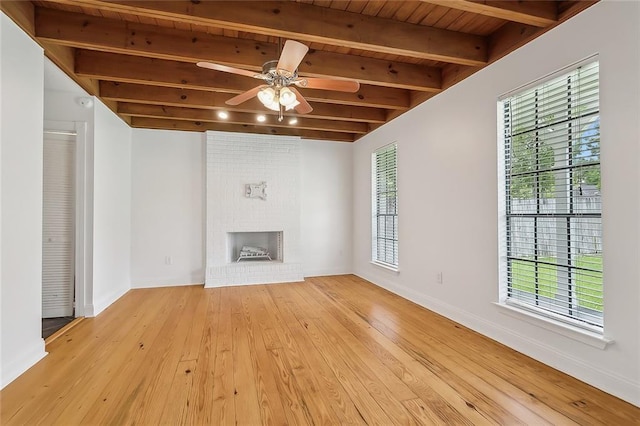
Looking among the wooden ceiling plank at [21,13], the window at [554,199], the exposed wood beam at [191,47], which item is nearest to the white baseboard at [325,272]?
the window at [554,199]

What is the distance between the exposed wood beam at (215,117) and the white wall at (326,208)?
2.46 feet

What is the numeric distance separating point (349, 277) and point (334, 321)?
2356mm

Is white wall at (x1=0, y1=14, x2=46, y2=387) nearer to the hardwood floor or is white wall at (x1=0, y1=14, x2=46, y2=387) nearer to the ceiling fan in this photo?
the hardwood floor

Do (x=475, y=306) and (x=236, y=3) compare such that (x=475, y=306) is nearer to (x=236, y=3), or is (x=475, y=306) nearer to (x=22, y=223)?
(x=236, y=3)

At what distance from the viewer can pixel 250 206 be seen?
5395 millimetres

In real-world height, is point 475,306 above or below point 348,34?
below

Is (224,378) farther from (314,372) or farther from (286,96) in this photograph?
(286,96)

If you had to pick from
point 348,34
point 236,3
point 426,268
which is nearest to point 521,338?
point 426,268

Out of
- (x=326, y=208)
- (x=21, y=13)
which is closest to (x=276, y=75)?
(x=21, y=13)

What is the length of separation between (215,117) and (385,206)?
309cm

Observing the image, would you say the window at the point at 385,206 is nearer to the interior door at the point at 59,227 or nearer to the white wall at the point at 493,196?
the white wall at the point at 493,196

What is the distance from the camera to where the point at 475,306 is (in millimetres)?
3111

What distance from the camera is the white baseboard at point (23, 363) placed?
6.98ft

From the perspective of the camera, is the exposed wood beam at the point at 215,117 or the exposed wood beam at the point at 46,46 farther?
the exposed wood beam at the point at 215,117
